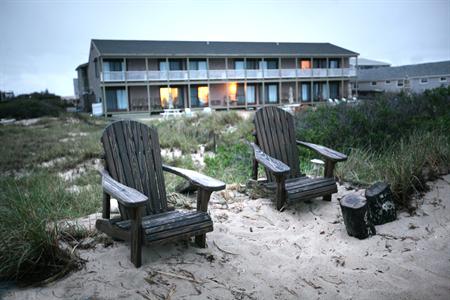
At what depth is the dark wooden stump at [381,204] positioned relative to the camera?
3.71 metres

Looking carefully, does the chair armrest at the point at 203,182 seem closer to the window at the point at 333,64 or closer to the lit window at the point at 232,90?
the lit window at the point at 232,90

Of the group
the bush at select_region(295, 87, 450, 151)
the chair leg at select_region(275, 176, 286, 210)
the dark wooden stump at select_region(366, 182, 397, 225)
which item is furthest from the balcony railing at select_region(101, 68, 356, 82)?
the dark wooden stump at select_region(366, 182, 397, 225)

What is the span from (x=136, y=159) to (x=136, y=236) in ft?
3.06

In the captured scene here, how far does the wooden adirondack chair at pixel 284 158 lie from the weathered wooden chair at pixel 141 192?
1.09 m

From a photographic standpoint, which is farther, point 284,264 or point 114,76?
point 114,76

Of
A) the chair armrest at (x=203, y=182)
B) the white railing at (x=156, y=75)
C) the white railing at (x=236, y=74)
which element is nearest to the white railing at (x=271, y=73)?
the white railing at (x=236, y=74)

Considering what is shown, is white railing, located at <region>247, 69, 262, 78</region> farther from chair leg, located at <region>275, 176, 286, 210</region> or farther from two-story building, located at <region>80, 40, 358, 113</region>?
chair leg, located at <region>275, 176, 286, 210</region>

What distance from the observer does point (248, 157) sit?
755 centimetres

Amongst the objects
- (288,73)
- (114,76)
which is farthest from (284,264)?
(288,73)

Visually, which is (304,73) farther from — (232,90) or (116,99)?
(116,99)

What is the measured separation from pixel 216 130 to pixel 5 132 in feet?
25.1

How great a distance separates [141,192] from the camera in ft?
11.4

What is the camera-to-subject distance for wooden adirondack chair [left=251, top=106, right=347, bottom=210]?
411 centimetres

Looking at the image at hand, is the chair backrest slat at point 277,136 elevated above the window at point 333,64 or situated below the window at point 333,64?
below
